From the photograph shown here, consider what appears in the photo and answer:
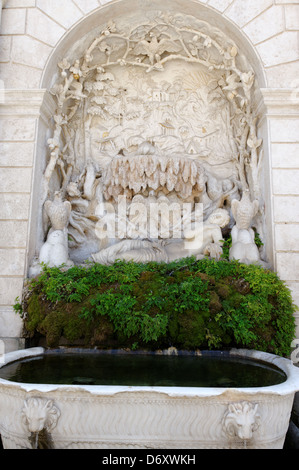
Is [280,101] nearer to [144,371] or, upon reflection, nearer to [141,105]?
[141,105]

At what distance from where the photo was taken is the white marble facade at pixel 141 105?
21.3 ft

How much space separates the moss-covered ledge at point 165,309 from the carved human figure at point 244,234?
1.74 feet

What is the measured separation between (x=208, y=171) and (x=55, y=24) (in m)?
4.37

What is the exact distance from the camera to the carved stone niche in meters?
7.25

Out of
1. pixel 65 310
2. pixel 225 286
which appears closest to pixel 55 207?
pixel 65 310

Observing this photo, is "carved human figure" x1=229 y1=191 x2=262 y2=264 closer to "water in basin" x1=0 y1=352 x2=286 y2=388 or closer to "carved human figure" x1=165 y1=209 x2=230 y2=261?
"carved human figure" x1=165 y1=209 x2=230 y2=261

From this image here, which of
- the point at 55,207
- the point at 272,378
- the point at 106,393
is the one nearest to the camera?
the point at 106,393

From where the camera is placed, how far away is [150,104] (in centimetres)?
857

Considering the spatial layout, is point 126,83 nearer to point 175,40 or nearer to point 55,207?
point 175,40

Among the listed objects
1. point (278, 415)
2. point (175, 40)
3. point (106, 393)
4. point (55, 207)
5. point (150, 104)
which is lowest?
point (278, 415)

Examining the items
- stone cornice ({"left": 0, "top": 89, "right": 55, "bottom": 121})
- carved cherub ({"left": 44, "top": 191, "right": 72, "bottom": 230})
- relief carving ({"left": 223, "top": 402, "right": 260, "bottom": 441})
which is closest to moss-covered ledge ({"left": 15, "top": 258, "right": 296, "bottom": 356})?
carved cherub ({"left": 44, "top": 191, "right": 72, "bottom": 230})

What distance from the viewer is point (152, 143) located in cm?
838

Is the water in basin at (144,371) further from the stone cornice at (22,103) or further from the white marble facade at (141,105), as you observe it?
the stone cornice at (22,103)

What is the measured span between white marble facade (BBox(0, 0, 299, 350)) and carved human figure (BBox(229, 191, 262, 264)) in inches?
11.4
